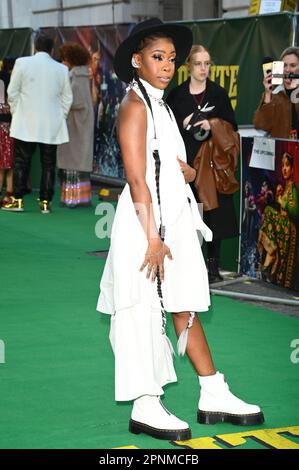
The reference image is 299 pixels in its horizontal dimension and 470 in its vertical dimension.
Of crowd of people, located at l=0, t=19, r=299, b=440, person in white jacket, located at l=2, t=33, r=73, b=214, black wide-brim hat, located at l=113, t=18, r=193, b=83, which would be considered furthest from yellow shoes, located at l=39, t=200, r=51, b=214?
black wide-brim hat, located at l=113, t=18, r=193, b=83

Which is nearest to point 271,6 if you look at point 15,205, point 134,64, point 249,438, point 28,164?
point 28,164

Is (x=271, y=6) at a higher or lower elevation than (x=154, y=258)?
higher

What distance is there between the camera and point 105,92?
15.2 metres

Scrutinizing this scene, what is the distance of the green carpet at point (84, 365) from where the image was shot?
17.1 feet

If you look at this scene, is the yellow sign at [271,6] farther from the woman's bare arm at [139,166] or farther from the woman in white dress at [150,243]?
the woman's bare arm at [139,166]

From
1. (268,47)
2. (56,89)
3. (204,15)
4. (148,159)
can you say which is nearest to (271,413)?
(148,159)

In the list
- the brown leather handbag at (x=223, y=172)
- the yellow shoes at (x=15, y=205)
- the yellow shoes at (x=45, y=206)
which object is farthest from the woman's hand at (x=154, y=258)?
the yellow shoes at (x=15, y=205)

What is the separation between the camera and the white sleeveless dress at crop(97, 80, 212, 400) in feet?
16.3

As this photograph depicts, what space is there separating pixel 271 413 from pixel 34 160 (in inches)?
416

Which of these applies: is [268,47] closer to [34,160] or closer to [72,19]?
[34,160]

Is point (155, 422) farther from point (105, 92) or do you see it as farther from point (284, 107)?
point (105, 92)

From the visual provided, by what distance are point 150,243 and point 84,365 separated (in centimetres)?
171

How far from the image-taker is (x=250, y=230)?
884 cm

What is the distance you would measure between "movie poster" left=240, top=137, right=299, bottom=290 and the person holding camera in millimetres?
253
